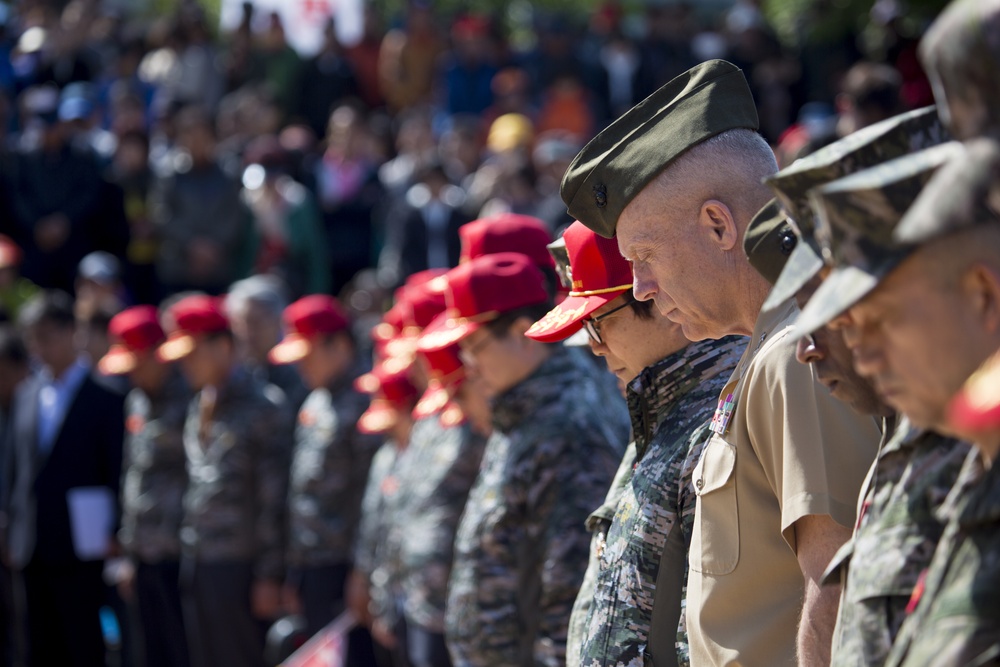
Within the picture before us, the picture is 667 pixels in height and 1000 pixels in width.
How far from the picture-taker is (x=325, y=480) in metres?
7.22

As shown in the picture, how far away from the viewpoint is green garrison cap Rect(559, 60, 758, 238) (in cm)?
286

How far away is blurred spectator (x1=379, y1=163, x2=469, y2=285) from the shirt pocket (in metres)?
7.89

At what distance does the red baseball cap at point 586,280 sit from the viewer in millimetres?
3273

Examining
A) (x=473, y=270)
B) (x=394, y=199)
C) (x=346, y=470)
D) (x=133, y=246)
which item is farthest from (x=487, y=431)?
(x=133, y=246)

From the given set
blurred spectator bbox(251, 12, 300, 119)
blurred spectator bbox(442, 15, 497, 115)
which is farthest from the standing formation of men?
blurred spectator bbox(251, 12, 300, 119)

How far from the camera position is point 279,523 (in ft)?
24.9

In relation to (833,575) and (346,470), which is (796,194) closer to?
(833,575)

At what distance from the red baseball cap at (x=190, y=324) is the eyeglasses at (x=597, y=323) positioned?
4.95 metres

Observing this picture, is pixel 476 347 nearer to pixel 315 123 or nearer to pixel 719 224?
pixel 719 224

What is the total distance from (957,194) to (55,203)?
35.3 feet

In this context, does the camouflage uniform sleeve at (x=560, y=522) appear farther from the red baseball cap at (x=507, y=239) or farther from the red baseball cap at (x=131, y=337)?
the red baseball cap at (x=131, y=337)

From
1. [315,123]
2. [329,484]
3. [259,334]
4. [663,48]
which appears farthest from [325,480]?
[663,48]

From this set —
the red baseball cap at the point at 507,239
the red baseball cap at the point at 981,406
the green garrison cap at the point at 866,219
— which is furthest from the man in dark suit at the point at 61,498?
the red baseball cap at the point at 981,406

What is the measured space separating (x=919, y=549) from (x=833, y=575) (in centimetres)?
31
